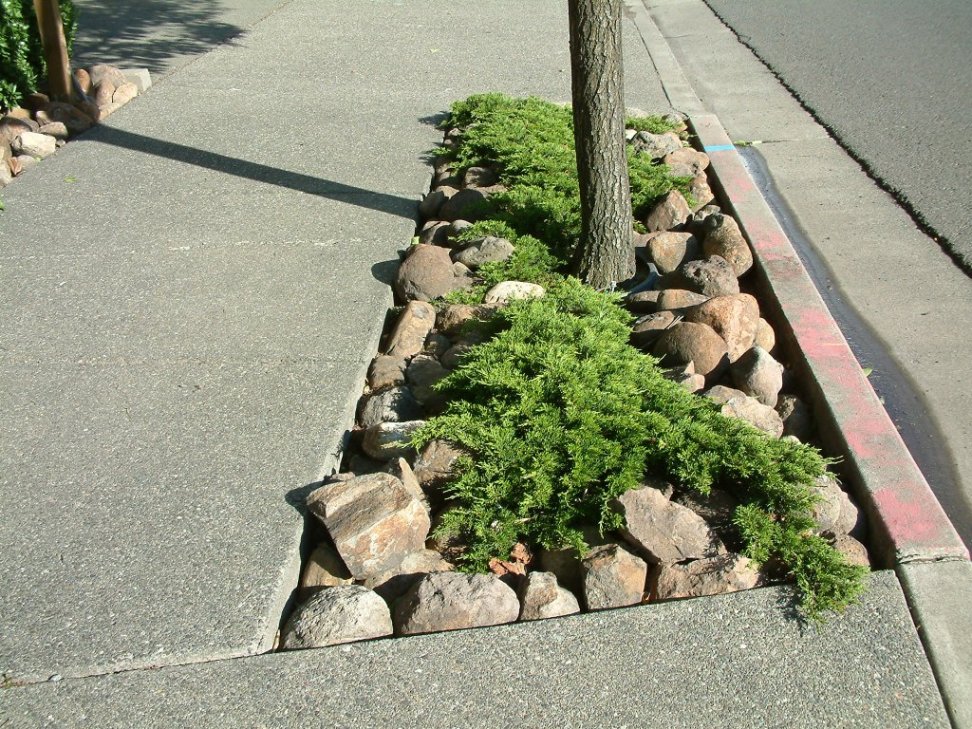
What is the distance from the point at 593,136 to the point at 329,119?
11.4 ft

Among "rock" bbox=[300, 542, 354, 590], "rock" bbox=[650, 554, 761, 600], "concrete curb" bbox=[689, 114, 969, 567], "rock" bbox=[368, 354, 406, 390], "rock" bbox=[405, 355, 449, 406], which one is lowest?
"rock" bbox=[300, 542, 354, 590]

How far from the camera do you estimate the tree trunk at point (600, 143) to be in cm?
450

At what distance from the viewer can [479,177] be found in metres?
6.12

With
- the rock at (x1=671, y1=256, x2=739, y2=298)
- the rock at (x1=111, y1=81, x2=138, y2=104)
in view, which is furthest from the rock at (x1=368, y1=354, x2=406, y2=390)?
the rock at (x1=111, y1=81, x2=138, y2=104)

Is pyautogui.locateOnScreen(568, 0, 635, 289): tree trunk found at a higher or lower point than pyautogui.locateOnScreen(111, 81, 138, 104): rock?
higher

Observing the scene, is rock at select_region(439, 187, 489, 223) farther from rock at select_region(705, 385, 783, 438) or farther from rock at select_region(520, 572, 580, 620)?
rock at select_region(520, 572, 580, 620)

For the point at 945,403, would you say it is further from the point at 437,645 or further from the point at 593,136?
the point at 437,645

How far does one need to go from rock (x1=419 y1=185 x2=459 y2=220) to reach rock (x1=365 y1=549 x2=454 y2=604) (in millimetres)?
3106

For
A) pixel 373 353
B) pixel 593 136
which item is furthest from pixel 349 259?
pixel 593 136

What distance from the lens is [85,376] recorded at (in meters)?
4.02

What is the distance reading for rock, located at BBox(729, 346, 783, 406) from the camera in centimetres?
380

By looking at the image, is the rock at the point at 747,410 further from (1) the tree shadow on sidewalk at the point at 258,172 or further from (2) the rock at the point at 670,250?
(1) the tree shadow on sidewalk at the point at 258,172

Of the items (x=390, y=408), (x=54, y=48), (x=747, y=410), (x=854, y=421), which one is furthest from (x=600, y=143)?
(x=54, y=48)

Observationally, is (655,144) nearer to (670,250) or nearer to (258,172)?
(670,250)
